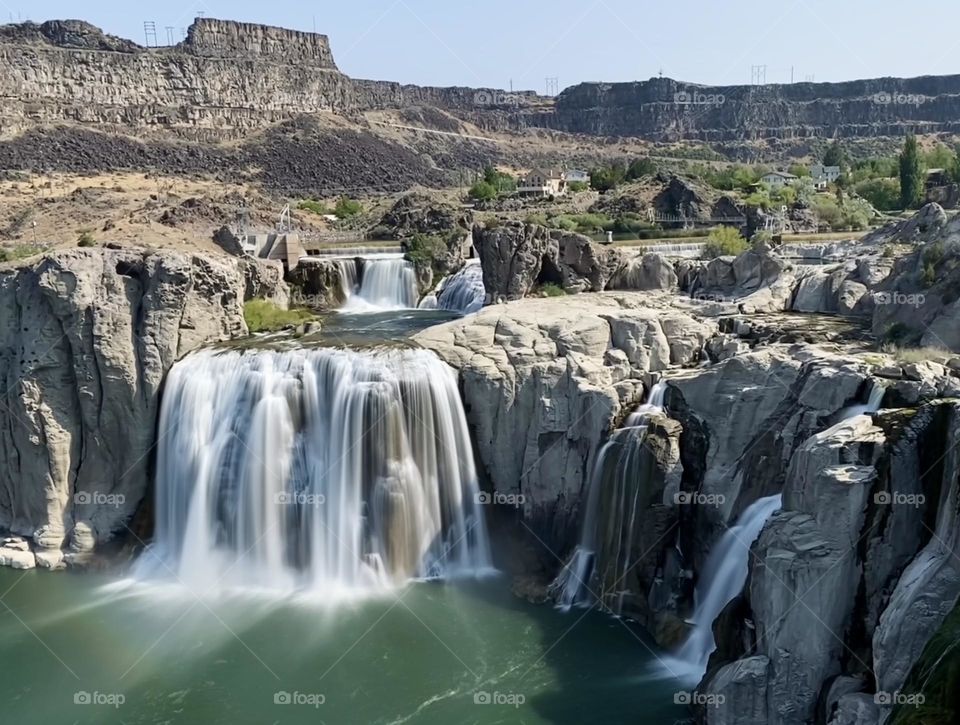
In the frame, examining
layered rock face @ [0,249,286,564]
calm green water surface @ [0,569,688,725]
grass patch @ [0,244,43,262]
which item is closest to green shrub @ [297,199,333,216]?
grass patch @ [0,244,43,262]

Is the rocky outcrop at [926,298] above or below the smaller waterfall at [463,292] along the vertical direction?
above


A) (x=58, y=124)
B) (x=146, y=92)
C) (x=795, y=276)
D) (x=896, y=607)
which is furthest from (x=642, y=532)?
(x=146, y=92)

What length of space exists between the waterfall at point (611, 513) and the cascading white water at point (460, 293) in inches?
566

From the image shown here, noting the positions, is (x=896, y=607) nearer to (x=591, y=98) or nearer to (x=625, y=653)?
(x=625, y=653)

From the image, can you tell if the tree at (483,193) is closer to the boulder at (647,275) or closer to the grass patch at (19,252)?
the grass patch at (19,252)

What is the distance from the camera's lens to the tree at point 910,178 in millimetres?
55875

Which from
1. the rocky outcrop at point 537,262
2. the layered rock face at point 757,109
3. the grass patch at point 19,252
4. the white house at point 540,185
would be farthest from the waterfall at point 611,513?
the layered rock face at point 757,109

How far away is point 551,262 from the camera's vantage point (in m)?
32.7

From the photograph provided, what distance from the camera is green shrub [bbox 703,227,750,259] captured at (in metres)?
36.3

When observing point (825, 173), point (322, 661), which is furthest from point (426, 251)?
point (825, 173)

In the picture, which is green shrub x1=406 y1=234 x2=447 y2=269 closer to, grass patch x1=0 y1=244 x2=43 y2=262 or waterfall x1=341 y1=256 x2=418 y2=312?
waterfall x1=341 y1=256 x2=418 y2=312

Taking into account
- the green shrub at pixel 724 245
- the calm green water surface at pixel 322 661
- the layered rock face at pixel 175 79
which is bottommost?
the calm green water surface at pixel 322 661

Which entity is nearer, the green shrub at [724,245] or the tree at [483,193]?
the green shrub at [724,245]

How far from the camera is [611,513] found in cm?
2105
